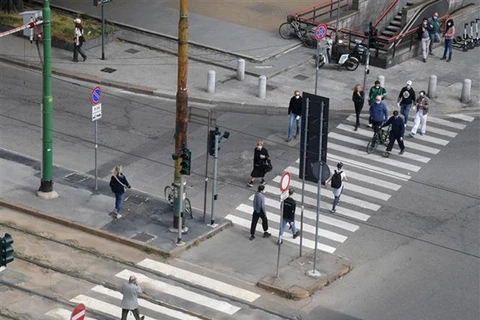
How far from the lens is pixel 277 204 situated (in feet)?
114

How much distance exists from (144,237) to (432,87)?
573 inches

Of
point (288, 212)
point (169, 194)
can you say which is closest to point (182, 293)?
point (288, 212)

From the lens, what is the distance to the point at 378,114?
38375 millimetres

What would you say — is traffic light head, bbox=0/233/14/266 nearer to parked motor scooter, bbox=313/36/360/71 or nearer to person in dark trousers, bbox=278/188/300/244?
person in dark trousers, bbox=278/188/300/244

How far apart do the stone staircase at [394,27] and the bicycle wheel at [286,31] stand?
11.9 feet

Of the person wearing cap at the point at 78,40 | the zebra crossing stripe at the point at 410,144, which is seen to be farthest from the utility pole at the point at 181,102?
the person wearing cap at the point at 78,40

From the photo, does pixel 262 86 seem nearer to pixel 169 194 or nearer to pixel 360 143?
pixel 360 143

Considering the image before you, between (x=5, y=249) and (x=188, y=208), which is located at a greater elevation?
(x=5, y=249)

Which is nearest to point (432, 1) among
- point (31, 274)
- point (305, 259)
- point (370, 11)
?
point (370, 11)

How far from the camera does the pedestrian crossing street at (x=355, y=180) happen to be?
33.6 m

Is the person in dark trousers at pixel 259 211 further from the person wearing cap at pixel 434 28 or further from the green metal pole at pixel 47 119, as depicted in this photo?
the person wearing cap at pixel 434 28

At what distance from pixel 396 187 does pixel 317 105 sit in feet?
22.7

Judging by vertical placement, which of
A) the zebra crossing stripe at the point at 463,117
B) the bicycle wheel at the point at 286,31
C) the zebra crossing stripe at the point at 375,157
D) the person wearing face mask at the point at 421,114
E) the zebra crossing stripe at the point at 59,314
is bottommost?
the zebra crossing stripe at the point at 463,117

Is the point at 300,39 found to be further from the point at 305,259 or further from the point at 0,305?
the point at 0,305
